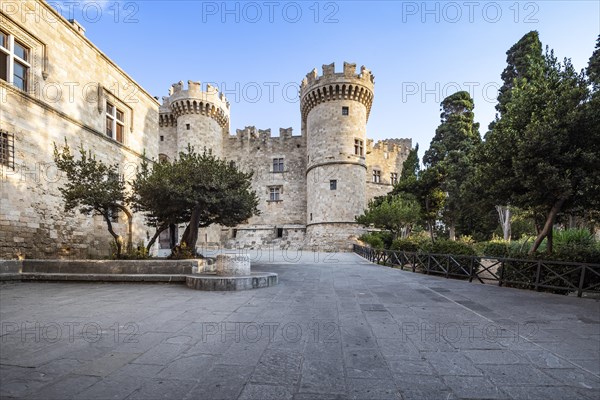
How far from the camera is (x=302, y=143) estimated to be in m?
32.1

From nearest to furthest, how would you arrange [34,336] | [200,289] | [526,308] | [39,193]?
[34,336], [526,308], [200,289], [39,193]

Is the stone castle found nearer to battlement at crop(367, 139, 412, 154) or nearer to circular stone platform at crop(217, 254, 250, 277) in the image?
battlement at crop(367, 139, 412, 154)

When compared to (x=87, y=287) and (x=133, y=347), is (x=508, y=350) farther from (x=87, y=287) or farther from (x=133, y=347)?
(x=87, y=287)

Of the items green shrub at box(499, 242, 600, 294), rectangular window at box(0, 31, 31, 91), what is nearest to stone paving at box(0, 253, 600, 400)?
green shrub at box(499, 242, 600, 294)

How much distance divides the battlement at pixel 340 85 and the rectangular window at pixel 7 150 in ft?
74.0

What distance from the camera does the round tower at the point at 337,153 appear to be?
2631 centimetres

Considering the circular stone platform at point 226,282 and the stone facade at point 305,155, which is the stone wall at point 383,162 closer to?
the stone facade at point 305,155

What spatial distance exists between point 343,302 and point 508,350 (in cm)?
295

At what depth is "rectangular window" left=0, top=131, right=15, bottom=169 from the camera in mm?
9414

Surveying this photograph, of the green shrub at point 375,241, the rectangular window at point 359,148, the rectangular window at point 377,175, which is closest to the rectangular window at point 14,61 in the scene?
the green shrub at point 375,241

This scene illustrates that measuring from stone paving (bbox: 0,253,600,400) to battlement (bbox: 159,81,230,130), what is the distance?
1032 inches

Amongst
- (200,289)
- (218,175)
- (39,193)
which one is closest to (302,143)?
(218,175)

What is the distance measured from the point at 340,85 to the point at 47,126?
71.5 feet

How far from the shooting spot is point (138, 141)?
55.2ft
